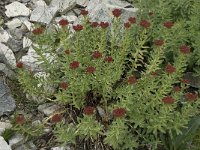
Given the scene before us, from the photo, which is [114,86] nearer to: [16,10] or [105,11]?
[105,11]

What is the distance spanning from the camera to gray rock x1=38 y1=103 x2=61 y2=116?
495 centimetres

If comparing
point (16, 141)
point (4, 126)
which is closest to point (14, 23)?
point (4, 126)

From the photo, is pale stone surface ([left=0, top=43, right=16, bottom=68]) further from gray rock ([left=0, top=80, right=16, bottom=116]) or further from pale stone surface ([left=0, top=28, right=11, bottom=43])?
gray rock ([left=0, top=80, right=16, bottom=116])

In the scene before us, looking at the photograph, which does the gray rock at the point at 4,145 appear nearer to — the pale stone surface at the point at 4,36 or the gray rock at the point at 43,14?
the pale stone surface at the point at 4,36

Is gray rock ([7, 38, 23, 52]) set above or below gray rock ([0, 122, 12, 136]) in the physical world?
above

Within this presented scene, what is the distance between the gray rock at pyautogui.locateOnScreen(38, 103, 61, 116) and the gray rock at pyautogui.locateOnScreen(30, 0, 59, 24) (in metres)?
1.34

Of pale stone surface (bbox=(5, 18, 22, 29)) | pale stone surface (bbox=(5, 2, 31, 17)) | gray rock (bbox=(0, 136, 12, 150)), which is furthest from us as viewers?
pale stone surface (bbox=(5, 2, 31, 17))

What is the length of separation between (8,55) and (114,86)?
1.33 metres

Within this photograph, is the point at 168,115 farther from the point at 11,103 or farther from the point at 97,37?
the point at 11,103

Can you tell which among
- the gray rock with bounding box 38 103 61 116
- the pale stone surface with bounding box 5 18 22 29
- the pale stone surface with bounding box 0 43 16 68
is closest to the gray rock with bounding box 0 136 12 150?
the gray rock with bounding box 38 103 61 116

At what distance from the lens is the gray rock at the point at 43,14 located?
19.4 feet

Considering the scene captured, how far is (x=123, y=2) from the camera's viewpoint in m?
6.19

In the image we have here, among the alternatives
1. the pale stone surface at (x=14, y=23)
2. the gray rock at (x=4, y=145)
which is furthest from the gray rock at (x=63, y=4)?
the gray rock at (x=4, y=145)

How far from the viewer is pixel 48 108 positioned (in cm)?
499
